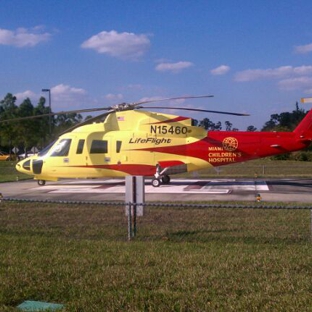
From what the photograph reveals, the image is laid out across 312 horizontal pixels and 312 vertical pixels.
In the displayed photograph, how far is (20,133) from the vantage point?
205ft

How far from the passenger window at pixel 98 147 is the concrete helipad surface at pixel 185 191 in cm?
165

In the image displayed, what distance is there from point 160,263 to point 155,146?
51.3 feet

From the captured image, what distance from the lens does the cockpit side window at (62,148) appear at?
2364cm

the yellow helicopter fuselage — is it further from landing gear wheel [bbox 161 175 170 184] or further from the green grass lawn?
the green grass lawn

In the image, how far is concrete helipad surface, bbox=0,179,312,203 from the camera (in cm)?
1858

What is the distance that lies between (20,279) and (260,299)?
3.19 m

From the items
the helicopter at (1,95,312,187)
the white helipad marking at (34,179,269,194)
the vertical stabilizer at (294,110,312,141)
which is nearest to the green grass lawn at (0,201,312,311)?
the white helipad marking at (34,179,269,194)

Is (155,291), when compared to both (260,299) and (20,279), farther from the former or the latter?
(20,279)

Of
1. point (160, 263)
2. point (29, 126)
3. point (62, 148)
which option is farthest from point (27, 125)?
point (160, 263)

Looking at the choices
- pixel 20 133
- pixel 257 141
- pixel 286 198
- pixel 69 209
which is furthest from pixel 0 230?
pixel 20 133

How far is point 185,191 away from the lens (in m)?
21.1

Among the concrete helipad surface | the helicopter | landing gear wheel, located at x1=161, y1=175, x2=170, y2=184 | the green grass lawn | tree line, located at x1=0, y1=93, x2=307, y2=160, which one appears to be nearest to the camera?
the green grass lawn

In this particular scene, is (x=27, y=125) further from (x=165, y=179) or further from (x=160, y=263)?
(x=160, y=263)

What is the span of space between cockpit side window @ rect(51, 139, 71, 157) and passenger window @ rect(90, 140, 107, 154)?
1170 mm
